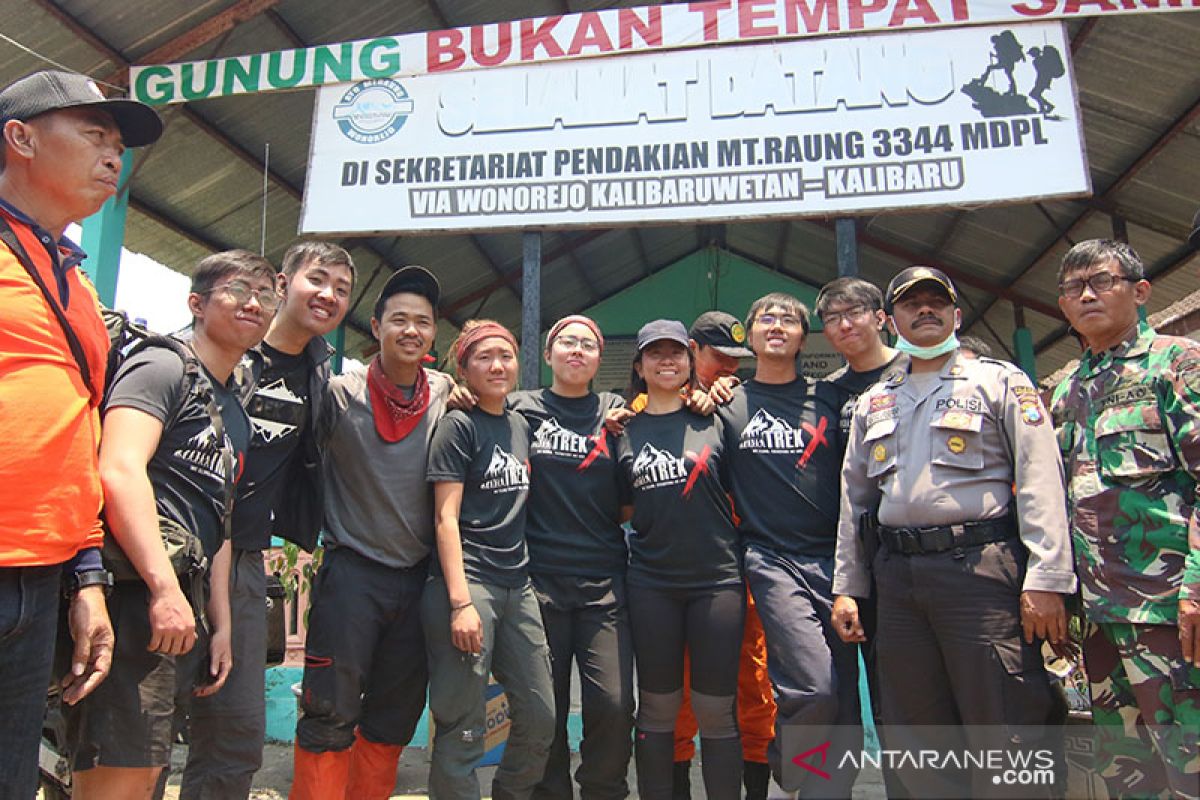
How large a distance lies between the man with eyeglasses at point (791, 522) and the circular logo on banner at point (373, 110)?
3375 millimetres

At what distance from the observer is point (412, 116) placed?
500cm

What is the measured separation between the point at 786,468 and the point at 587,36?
12.0 ft

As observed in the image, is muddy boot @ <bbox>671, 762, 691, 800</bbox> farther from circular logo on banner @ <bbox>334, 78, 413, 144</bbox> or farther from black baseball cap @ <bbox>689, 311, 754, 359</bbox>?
circular logo on banner @ <bbox>334, 78, 413, 144</bbox>

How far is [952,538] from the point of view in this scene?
2.00 meters

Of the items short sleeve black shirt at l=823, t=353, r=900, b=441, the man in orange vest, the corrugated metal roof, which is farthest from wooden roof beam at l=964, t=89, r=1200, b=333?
the man in orange vest

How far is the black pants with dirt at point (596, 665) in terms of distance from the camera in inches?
95.0

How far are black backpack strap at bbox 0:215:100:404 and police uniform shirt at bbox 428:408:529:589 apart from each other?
1052 mm

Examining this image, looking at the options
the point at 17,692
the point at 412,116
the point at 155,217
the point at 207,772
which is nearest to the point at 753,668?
the point at 207,772

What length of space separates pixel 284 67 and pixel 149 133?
4104 millimetres

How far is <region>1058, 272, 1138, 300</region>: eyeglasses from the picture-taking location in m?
2.14

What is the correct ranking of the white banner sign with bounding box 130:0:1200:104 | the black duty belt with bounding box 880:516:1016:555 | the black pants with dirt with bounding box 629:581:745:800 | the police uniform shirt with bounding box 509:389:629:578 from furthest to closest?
Answer: 1. the white banner sign with bounding box 130:0:1200:104
2. the police uniform shirt with bounding box 509:389:629:578
3. the black pants with dirt with bounding box 629:581:745:800
4. the black duty belt with bounding box 880:516:1016:555

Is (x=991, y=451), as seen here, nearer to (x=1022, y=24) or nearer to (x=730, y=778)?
(x=730, y=778)

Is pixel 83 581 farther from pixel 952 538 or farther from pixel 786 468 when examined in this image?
pixel 952 538

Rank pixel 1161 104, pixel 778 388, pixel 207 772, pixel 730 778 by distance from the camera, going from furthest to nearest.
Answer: pixel 1161 104 → pixel 778 388 → pixel 730 778 → pixel 207 772
